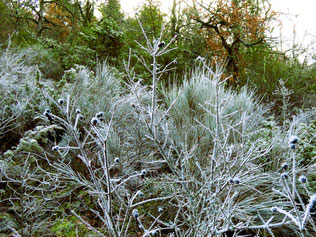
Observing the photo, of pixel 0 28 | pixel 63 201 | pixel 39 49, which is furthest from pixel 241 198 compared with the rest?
pixel 0 28

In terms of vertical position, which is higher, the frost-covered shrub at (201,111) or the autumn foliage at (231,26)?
the autumn foliage at (231,26)

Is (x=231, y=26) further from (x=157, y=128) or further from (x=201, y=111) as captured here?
(x=157, y=128)

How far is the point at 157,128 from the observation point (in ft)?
4.76

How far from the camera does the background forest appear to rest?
4.38ft

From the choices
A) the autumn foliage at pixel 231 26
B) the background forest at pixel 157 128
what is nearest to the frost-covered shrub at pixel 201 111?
the background forest at pixel 157 128

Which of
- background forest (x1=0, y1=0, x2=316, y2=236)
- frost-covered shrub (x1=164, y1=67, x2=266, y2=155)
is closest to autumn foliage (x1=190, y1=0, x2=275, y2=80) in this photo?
background forest (x1=0, y1=0, x2=316, y2=236)

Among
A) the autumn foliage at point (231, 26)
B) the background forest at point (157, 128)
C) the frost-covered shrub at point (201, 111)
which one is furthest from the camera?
the autumn foliage at point (231, 26)

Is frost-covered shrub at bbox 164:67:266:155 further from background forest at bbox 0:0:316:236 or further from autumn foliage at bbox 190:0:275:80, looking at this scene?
autumn foliage at bbox 190:0:275:80

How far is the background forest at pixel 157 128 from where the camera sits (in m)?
1.34

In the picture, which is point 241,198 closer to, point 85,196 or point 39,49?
point 85,196

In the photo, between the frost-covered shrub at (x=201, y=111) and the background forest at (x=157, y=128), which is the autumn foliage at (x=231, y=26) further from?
the frost-covered shrub at (x=201, y=111)

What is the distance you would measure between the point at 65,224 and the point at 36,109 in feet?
6.97

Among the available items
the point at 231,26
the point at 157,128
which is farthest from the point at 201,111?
the point at 231,26

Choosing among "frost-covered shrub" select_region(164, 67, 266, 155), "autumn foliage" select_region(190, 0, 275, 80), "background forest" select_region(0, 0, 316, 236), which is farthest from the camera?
"autumn foliage" select_region(190, 0, 275, 80)
